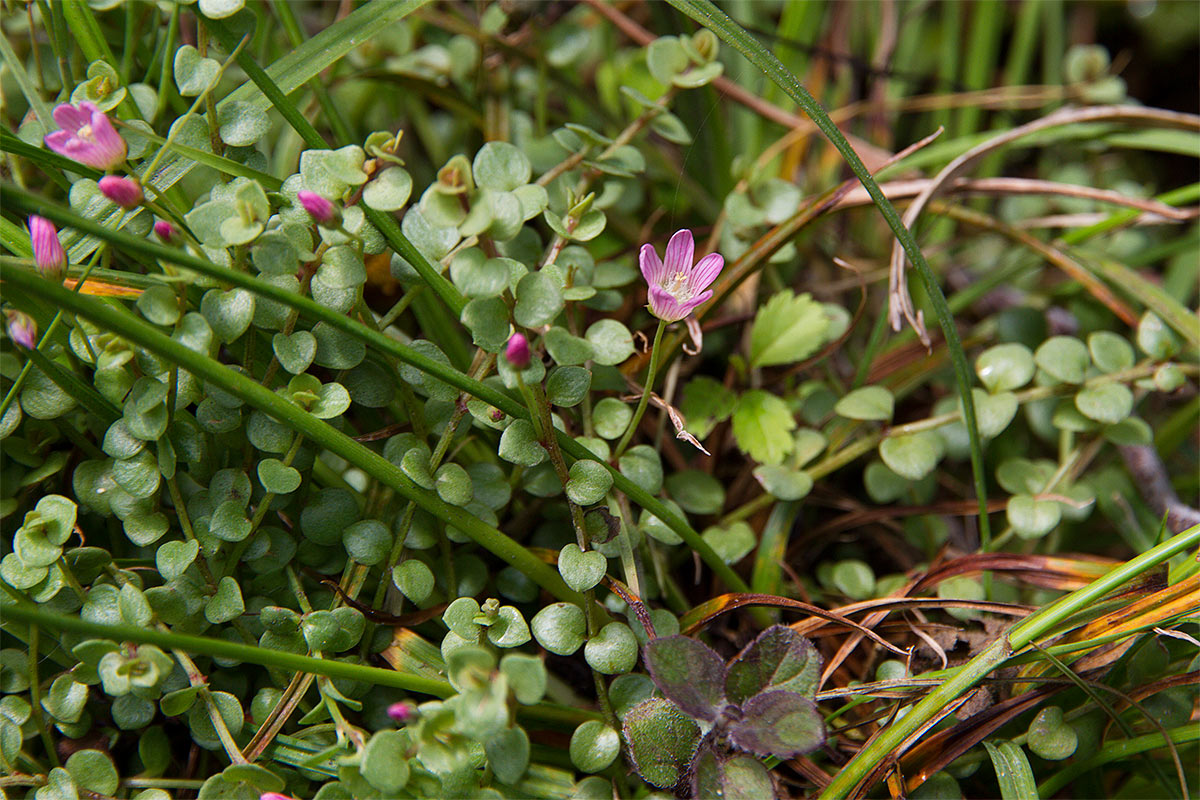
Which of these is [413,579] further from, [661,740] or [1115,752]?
[1115,752]

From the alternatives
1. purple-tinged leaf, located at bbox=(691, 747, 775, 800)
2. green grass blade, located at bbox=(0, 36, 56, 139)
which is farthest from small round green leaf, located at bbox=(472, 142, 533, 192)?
purple-tinged leaf, located at bbox=(691, 747, 775, 800)

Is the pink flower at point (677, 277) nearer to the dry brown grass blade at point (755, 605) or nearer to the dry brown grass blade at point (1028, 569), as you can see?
the dry brown grass blade at point (755, 605)

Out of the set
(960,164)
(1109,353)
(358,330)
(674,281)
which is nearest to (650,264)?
(674,281)

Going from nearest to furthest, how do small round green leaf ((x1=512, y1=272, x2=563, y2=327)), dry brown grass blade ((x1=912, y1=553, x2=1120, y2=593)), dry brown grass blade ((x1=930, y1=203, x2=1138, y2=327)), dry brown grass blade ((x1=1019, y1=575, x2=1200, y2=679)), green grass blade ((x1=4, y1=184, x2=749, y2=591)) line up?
green grass blade ((x1=4, y1=184, x2=749, y2=591)), small round green leaf ((x1=512, y1=272, x2=563, y2=327)), dry brown grass blade ((x1=1019, y1=575, x2=1200, y2=679)), dry brown grass blade ((x1=912, y1=553, x2=1120, y2=593)), dry brown grass blade ((x1=930, y1=203, x2=1138, y2=327))

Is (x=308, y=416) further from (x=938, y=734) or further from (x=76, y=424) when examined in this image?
(x=938, y=734)

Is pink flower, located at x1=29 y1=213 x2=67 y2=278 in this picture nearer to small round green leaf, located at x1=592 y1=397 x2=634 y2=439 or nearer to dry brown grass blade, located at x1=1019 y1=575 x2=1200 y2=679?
small round green leaf, located at x1=592 y1=397 x2=634 y2=439
